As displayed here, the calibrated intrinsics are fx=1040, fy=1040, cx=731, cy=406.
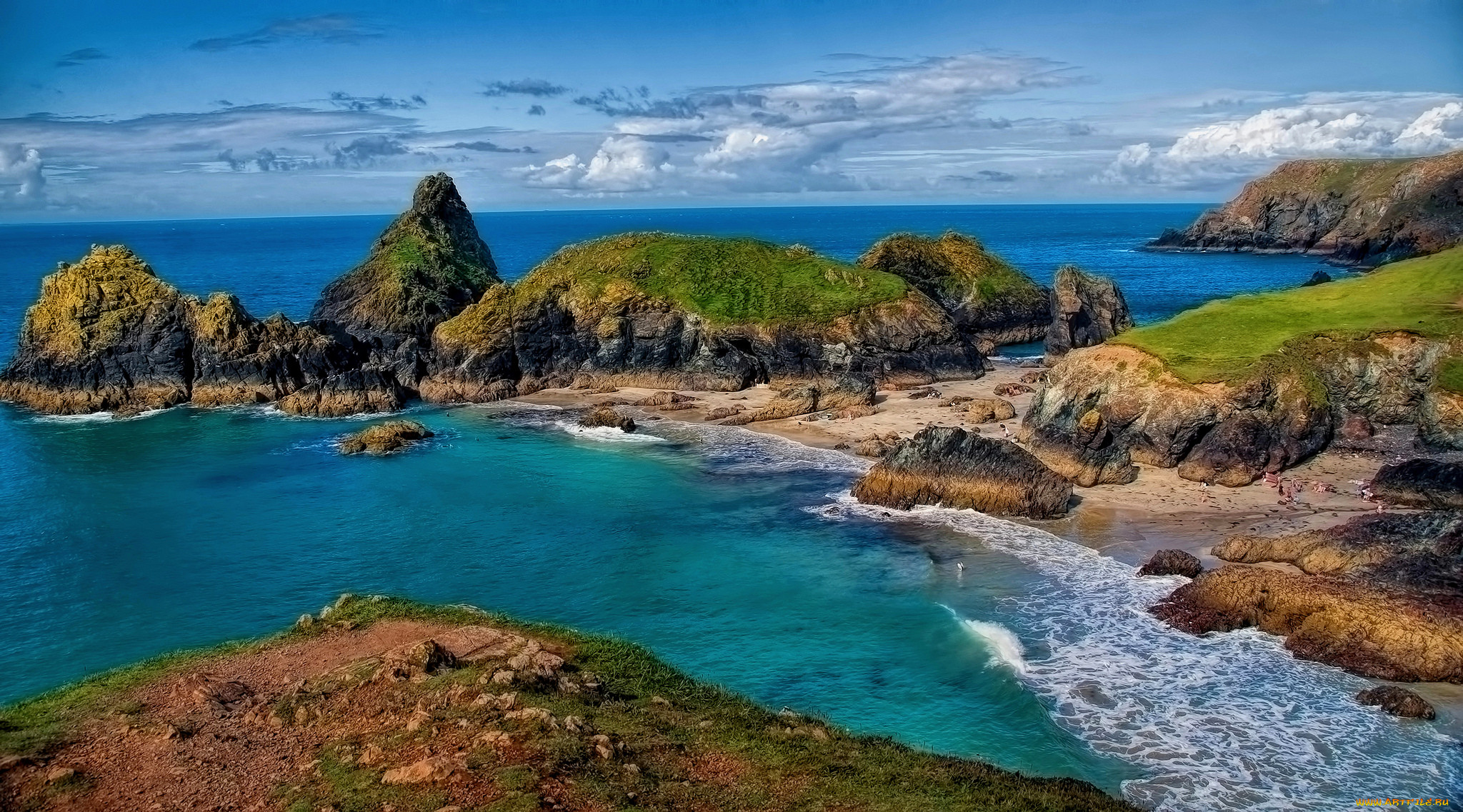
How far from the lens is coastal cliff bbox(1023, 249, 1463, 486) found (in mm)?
47281

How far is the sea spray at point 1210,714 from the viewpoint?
23.9 meters

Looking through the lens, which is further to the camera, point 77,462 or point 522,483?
point 77,462

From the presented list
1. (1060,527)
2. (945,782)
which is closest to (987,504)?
(1060,527)

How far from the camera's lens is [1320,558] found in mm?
35219

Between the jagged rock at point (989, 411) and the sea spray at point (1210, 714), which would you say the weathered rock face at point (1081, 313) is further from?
the sea spray at point (1210, 714)

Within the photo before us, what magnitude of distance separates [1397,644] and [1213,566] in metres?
7.96

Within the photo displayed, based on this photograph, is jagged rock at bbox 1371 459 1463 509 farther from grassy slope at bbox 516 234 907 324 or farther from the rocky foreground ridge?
grassy slope at bbox 516 234 907 324

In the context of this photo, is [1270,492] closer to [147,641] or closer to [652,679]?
[652,679]

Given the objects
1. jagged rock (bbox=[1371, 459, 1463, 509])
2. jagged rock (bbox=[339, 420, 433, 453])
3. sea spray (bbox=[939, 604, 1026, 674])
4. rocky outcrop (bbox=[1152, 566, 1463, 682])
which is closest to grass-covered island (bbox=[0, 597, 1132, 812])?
sea spray (bbox=[939, 604, 1026, 674])

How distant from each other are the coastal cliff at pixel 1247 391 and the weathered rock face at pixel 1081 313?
2422 cm

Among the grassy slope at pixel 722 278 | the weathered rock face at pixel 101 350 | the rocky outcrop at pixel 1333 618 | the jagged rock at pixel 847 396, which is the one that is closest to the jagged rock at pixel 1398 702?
the rocky outcrop at pixel 1333 618

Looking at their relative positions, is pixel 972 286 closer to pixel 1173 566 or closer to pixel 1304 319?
pixel 1304 319

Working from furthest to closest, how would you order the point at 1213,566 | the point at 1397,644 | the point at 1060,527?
the point at 1060,527 < the point at 1213,566 < the point at 1397,644

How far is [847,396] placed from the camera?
65.2 meters
